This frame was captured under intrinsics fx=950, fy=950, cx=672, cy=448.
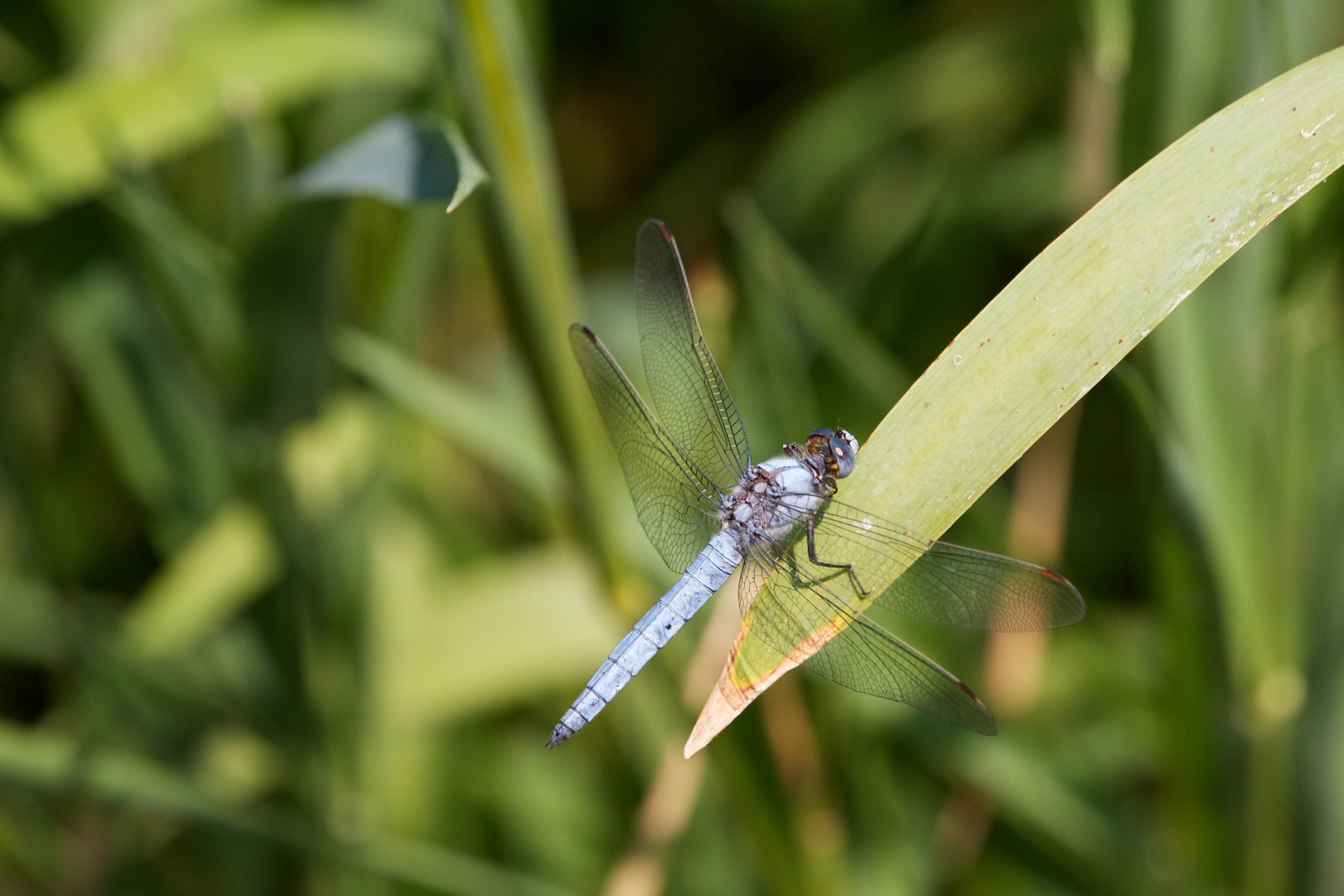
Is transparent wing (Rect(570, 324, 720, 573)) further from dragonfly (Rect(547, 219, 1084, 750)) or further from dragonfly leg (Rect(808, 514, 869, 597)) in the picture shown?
dragonfly leg (Rect(808, 514, 869, 597))

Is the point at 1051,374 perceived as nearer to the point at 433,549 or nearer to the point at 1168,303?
the point at 1168,303

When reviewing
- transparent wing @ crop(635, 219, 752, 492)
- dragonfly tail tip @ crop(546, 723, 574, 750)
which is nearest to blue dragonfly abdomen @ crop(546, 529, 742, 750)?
dragonfly tail tip @ crop(546, 723, 574, 750)

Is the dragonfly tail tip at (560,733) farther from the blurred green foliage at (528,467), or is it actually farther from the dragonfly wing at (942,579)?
the dragonfly wing at (942,579)

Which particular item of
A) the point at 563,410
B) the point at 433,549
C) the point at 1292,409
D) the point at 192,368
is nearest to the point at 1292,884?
the point at 1292,409

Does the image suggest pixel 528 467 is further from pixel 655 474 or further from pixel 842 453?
pixel 842 453

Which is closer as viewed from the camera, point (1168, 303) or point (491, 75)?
point (1168, 303)

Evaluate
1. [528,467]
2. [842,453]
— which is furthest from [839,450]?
[528,467]

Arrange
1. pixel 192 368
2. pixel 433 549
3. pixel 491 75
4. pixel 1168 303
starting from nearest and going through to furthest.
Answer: pixel 1168 303
pixel 491 75
pixel 192 368
pixel 433 549
